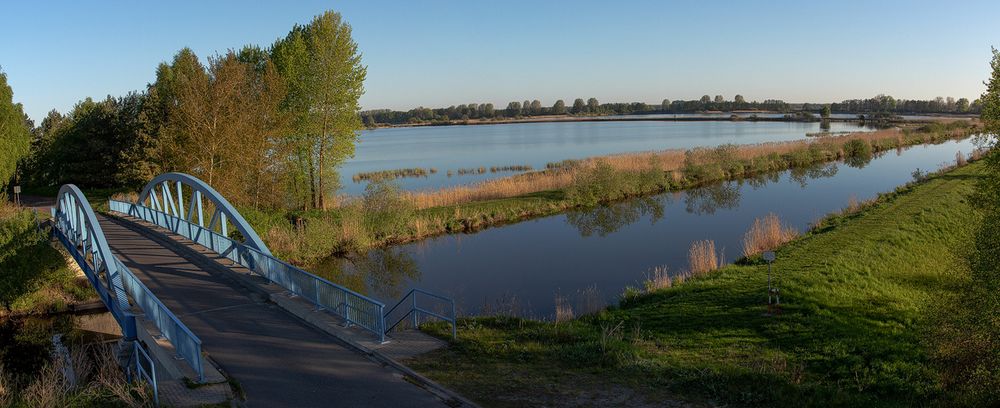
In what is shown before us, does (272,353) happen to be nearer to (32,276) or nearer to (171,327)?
(171,327)

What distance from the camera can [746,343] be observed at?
41.3ft

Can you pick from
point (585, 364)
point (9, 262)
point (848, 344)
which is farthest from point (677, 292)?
point (9, 262)

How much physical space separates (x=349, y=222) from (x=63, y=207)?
11.0 m

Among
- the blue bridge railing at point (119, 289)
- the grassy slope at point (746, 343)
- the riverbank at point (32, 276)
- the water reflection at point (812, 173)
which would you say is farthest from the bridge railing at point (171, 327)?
the water reflection at point (812, 173)

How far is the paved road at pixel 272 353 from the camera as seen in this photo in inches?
360

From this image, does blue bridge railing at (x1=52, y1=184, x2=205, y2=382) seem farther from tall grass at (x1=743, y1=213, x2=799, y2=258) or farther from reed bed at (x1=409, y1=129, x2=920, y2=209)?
tall grass at (x1=743, y1=213, x2=799, y2=258)

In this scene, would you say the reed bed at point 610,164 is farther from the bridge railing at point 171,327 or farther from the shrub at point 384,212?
the bridge railing at point 171,327

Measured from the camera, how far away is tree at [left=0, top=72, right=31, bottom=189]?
3575 cm

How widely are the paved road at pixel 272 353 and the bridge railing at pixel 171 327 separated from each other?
2.01ft

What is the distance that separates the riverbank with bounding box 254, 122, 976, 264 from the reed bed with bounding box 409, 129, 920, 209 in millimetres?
75

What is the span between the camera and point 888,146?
222 ft

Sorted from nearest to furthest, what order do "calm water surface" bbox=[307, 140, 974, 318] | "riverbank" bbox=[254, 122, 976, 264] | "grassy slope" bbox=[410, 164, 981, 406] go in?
"grassy slope" bbox=[410, 164, 981, 406] < "calm water surface" bbox=[307, 140, 974, 318] < "riverbank" bbox=[254, 122, 976, 264]

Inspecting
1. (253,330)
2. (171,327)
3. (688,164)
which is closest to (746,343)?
(253,330)

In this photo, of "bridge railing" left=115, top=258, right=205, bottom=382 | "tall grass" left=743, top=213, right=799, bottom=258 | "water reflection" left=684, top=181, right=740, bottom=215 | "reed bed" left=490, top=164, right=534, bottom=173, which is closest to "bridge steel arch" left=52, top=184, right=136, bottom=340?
"bridge railing" left=115, top=258, right=205, bottom=382
